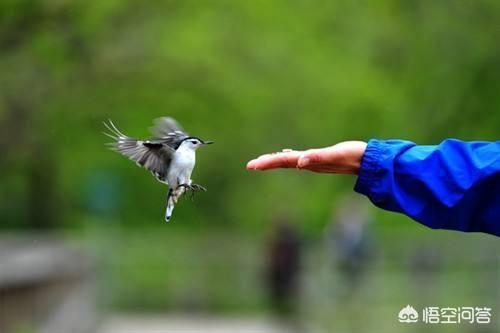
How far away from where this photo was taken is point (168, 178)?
11.0ft

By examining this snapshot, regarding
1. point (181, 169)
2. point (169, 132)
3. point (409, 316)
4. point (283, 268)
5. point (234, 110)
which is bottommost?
point (409, 316)

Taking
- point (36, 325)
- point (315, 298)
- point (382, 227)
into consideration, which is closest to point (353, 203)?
point (315, 298)

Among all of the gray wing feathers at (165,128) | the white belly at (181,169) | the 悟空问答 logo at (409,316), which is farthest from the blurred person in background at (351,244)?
the white belly at (181,169)

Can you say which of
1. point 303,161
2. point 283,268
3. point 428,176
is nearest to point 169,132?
point 303,161

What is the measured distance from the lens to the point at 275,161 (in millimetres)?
3340

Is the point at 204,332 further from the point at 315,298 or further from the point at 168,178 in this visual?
the point at 168,178

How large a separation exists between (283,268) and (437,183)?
15107 mm

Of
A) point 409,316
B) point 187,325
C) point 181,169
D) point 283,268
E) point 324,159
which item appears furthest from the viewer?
point 283,268

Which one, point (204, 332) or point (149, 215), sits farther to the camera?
point (149, 215)

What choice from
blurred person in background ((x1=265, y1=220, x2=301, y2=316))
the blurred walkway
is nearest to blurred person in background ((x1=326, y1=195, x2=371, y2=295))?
blurred person in background ((x1=265, y1=220, x2=301, y2=316))

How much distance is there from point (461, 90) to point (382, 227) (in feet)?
58.8

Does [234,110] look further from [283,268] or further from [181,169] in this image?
[181,169]

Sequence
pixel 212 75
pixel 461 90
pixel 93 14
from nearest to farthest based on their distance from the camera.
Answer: pixel 461 90 → pixel 93 14 → pixel 212 75

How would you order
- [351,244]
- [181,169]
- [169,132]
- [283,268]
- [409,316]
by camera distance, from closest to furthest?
[181,169] → [169,132] → [409,316] → [351,244] → [283,268]
